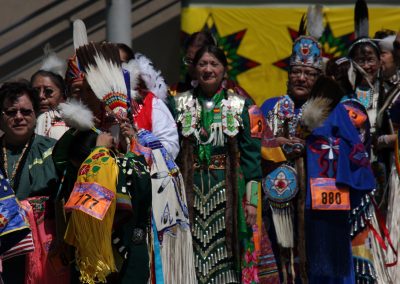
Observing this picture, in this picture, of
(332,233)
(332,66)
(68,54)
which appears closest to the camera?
(332,233)

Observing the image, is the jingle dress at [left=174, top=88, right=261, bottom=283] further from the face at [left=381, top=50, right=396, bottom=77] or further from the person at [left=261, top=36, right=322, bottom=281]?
the face at [left=381, top=50, right=396, bottom=77]

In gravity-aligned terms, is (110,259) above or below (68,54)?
below

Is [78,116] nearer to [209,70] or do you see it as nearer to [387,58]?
[209,70]

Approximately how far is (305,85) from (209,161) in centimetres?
96

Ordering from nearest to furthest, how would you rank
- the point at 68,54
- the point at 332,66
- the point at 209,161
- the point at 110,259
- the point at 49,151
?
the point at 110,259 < the point at 49,151 < the point at 209,161 < the point at 332,66 < the point at 68,54

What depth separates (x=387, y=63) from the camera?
8.84m

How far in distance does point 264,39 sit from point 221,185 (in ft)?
10.5

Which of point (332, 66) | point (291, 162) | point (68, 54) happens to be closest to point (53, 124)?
point (291, 162)

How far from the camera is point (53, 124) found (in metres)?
7.15

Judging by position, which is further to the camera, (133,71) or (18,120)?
(133,71)

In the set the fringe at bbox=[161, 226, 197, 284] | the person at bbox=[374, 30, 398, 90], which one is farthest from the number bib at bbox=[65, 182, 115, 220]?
the person at bbox=[374, 30, 398, 90]

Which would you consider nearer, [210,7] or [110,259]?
[110,259]

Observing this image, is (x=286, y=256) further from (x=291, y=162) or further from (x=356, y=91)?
(x=356, y=91)

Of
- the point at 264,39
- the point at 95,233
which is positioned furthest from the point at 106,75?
the point at 264,39
